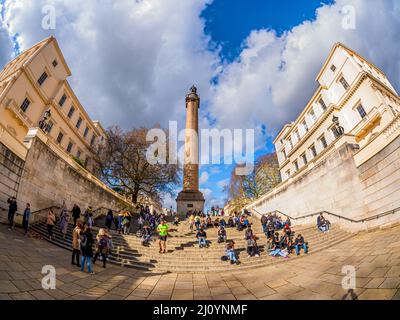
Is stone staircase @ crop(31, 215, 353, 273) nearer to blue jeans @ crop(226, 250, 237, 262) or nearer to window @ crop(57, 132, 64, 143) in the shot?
blue jeans @ crop(226, 250, 237, 262)

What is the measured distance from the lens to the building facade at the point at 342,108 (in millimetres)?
21109

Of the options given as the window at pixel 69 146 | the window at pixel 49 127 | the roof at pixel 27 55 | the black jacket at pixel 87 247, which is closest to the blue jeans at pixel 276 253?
the black jacket at pixel 87 247

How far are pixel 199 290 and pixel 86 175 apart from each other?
18575 mm

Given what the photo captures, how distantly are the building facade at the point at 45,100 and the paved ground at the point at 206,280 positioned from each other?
50.0ft

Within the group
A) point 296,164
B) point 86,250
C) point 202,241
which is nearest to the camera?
point 86,250

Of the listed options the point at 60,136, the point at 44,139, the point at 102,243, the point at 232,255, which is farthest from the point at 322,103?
the point at 60,136

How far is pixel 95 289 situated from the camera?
564 cm

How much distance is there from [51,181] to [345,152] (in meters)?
22.5

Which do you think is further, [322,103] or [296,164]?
[296,164]

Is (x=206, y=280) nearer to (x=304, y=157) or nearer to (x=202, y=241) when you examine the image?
(x=202, y=241)

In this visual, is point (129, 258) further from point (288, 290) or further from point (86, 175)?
point (86, 175)

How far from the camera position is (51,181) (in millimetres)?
15133

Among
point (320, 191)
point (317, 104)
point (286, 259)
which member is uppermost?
point (317, 104)

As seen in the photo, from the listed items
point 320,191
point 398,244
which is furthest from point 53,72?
point 398,244
